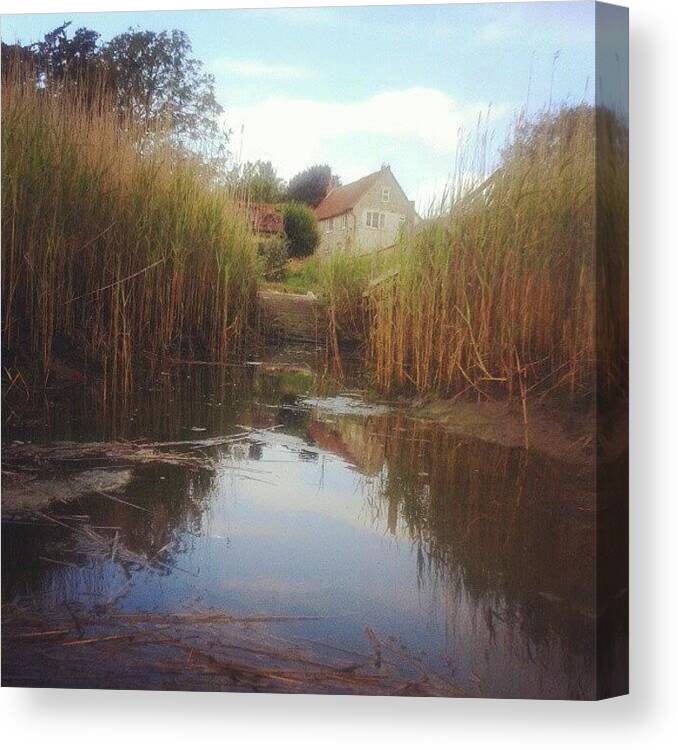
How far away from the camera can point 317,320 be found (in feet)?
11.5

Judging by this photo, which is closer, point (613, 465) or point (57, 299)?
point (613, 465)

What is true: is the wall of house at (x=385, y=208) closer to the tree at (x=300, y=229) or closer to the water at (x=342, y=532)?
the tree at (x=300, y=229)

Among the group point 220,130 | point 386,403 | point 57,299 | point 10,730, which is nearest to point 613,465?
point 386,403

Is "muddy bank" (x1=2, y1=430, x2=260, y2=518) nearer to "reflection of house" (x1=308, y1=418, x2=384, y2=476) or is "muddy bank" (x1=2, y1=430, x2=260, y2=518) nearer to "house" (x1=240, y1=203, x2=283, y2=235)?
"reflection of house" (x1=308, y1=418, x2=384, y2=476)

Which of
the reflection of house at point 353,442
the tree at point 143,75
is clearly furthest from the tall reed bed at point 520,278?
the tree at point 143,75

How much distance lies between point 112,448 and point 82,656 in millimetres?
778

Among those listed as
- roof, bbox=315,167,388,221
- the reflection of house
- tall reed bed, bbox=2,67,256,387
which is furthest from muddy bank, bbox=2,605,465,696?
roof, bbox=315,167,388,221

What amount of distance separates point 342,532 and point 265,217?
4.04 ft

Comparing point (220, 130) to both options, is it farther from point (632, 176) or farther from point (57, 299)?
point (632, 176)

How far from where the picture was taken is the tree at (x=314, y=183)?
3.43 meters

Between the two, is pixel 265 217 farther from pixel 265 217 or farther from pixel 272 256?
pixel 272 256

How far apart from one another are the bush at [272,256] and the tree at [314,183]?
0.60ft

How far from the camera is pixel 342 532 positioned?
3383mm

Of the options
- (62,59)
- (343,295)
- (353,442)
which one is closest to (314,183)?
(343,295)
